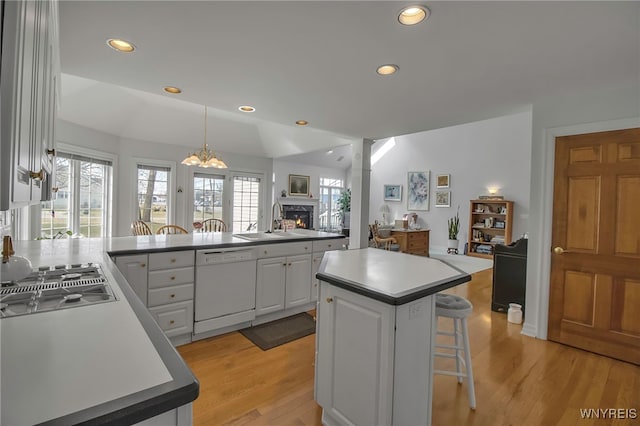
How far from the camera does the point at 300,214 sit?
361 inches

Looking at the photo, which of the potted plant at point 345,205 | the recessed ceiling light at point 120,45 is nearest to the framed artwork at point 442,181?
the potted plant at point 345,205

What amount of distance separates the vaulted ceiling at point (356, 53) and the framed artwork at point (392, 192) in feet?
21.1

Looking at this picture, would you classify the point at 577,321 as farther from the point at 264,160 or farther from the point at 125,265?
the point at 264,160

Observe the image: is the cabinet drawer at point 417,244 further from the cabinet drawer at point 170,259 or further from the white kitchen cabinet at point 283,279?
the cabinet drawer at point 170,259

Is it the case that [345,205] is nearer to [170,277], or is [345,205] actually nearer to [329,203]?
[329,203]

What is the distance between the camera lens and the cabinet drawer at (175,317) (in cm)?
255

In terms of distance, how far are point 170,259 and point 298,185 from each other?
661 cm

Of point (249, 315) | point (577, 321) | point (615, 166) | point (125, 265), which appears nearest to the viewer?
point (125, 265)

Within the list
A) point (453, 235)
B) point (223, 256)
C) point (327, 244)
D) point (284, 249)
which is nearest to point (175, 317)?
point (223, 256)

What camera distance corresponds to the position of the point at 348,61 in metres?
2.09

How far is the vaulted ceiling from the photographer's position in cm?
157

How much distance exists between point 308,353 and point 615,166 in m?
3.12

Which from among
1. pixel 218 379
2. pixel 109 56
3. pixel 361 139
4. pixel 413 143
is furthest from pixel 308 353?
pixel 413 143

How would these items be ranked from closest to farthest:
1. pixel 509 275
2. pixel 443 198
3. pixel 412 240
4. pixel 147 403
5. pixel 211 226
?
pixel 147 403 → pixel 509 275 → pixel 211 226 → pixel 412 240 → pixel 443 198
